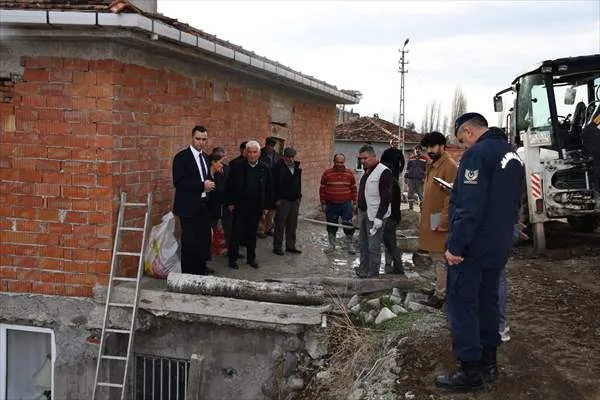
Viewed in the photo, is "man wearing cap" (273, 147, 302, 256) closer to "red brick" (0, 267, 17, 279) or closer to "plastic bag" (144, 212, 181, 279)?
"plastic bag" (144, 212, 181, 279)

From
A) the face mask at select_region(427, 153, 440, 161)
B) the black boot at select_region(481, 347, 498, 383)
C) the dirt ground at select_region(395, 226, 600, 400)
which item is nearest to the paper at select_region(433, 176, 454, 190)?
the face mask at select_region(427, 153, 440, 161)

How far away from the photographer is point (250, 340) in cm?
565

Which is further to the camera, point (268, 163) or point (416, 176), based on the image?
point (416, 176)

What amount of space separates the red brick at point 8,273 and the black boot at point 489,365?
468 centimetres

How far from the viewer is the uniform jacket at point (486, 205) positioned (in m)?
3.91

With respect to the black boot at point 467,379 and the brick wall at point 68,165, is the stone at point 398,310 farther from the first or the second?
the brick wall at point 68,165

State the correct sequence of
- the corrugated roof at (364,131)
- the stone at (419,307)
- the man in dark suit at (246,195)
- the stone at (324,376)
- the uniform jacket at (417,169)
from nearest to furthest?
1. the stone at (324,376)
2. the stone at (419,307)
3. the man in dark suit at (246,195)
4. the uniform jacket at (417,169)
5. the corrugated roof at (364,131)

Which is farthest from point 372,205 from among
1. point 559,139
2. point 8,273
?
point 8,273

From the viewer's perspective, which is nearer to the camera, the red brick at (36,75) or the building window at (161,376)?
the red brick at (36,75)

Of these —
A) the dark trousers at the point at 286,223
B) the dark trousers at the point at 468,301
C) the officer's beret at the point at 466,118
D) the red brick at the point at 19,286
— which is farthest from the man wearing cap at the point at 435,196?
the red brick at the point at 19,286

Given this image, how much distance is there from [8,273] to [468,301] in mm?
4655

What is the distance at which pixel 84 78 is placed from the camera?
5.57 meters

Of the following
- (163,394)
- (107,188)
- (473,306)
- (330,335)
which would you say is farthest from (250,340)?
(473,306)

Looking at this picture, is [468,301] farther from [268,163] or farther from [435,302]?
[268,163]
